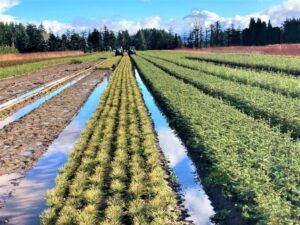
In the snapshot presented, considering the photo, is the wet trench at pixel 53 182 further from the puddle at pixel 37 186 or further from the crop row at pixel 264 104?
the crop row at pixel 264 104

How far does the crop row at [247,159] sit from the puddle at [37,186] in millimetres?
3265

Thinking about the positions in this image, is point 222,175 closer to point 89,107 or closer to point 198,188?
point 198,188

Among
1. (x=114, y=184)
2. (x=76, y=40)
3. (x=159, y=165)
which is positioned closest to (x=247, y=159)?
(x=159, y=165)

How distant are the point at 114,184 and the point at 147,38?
162186mm

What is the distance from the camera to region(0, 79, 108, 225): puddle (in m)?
7.07

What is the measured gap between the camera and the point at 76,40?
484ft

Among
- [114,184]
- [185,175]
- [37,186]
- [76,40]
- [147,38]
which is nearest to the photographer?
[114,184]

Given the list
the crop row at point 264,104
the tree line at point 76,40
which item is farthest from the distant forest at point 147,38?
the crop row at point 264,104

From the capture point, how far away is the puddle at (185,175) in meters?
7.16

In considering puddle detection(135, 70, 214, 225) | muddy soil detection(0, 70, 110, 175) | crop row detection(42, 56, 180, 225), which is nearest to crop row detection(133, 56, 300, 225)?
puddle detection(135, 70, 214, 225)

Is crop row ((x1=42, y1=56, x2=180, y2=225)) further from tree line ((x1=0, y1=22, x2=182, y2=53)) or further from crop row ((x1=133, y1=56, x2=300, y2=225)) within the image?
tree line ((x1=0, y1=22, x2=182, y2=53))

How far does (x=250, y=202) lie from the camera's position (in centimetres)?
668

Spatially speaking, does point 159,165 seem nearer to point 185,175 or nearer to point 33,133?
point 185,175

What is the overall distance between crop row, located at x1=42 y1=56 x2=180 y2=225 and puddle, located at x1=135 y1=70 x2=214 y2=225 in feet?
0.98
